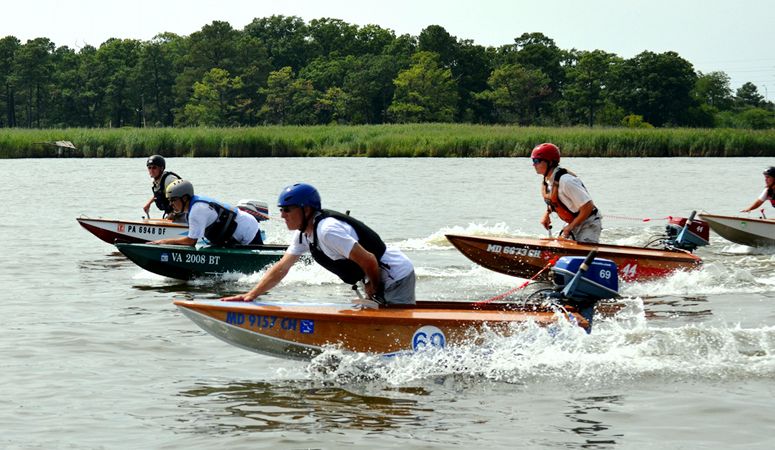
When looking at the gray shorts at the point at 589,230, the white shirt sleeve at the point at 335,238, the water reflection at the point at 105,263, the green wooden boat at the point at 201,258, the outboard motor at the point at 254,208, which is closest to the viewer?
the white shirt sleeve at the point at 335,238

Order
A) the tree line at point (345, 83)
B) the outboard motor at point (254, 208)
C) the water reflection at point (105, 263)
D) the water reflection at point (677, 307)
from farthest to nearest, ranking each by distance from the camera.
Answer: the tree line at point (345, 83), the outboard motor at point (254, 208), the water reflection at point (105, 263), the water reflection at point (677, 307)

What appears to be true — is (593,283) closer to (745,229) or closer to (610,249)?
(610,249)

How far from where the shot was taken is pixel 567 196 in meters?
12.6

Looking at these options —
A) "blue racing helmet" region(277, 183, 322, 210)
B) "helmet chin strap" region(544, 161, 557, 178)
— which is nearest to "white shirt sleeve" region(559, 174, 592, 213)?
"helmet chin strap" region(544, 161, 557, 178)

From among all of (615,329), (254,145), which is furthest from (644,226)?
(254,145)

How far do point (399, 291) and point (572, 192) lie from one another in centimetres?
439

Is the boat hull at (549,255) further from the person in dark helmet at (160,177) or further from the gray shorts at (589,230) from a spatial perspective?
the person in dark helmet at (160,177)

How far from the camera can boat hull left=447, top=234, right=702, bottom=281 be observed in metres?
12.8

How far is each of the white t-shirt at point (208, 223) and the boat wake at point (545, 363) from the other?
489cm

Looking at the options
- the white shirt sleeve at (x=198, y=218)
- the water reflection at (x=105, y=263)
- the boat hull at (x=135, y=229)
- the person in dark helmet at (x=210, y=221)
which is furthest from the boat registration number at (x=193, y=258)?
the water reflection at (x=105, y=263)

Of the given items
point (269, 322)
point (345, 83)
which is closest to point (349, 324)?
point (269, 322)

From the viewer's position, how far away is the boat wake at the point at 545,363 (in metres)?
8.56

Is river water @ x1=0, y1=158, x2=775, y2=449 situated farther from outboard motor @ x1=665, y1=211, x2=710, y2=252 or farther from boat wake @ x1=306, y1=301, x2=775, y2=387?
outboard motor @ x1=665, y1=211, x2=710, y2=252

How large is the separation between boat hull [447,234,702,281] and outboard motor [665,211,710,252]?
1117 mm
